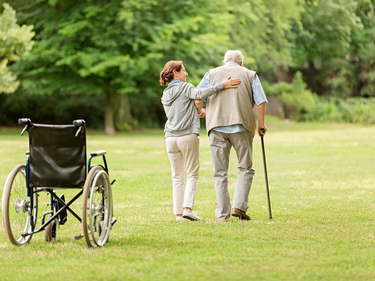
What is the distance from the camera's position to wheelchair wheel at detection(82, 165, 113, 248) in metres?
7.59

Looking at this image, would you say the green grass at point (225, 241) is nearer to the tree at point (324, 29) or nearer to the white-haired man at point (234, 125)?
the white-haired man at point (234, 125)

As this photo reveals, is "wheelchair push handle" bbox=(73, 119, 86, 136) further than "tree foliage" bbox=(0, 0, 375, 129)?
No

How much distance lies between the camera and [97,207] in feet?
26.0

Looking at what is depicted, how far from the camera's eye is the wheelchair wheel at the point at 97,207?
7590 mm

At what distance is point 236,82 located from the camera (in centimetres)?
989

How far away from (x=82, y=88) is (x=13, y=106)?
645 cm

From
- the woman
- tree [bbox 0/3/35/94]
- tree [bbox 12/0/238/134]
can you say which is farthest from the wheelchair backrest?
tree [bbox 12/0/238/134]

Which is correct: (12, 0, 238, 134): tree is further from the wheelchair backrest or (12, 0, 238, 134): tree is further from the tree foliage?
the wheelchair backrest

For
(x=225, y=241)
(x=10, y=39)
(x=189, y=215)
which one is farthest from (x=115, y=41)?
(x=225, y=241)

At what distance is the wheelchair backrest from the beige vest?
8.04ft

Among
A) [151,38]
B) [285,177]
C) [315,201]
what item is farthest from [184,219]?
[151,38]

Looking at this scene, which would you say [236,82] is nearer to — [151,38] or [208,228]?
[208,228]

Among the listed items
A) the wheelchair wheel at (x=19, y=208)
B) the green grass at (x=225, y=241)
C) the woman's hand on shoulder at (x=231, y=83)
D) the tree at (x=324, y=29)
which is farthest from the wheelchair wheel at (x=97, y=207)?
the tree at (x=324, y=29)

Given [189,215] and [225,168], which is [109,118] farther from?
[189,215]
